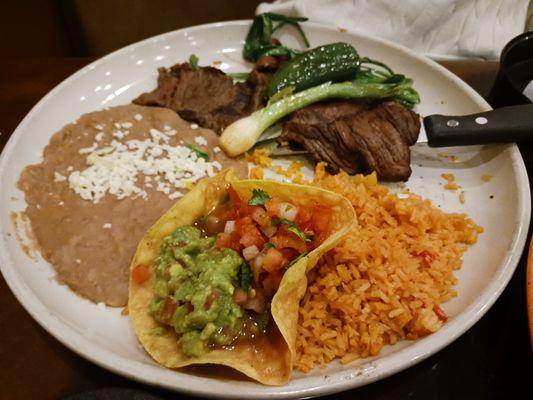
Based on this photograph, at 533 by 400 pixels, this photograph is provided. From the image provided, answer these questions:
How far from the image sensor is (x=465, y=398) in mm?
1772

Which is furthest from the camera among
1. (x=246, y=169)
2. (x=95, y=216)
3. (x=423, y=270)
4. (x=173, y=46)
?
(x=173, y=46)

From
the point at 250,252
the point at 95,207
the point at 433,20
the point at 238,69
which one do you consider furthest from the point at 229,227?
the point at 433,20

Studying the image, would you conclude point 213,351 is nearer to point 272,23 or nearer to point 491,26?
point 272,23

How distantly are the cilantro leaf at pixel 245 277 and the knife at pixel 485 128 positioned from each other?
4.10 ft

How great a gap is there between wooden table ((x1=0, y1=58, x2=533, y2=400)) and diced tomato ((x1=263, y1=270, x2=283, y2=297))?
454 millimetres

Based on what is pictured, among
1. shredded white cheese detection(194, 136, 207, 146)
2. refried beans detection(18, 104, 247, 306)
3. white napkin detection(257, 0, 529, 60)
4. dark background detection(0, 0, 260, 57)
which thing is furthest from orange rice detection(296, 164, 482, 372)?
dark background detection(0, 0, 260, 57)

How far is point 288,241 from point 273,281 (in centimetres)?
16

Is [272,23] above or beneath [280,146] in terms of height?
above

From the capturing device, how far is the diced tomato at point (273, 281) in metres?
1.85

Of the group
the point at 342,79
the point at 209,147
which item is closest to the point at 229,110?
the point at 209,147

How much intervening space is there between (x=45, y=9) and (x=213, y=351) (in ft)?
12.8

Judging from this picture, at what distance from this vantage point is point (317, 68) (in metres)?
3.00

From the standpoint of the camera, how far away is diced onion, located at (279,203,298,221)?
77.4 inches

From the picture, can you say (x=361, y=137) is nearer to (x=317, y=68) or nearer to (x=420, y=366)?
(x=317, y=68)
